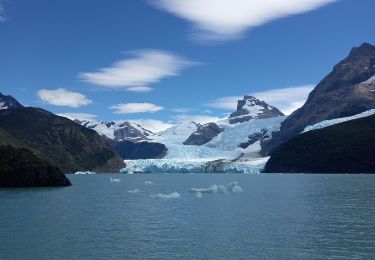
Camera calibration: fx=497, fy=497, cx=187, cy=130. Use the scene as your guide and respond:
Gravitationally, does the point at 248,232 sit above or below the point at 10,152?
below

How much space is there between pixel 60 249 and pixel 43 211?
27.5 m

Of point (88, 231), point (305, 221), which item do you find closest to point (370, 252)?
point (305, 221)

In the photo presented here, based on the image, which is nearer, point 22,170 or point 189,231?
point 189,231

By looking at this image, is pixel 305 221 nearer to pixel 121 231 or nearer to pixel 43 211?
pixel 121 231

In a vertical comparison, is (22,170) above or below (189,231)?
above

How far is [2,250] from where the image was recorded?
3800cm

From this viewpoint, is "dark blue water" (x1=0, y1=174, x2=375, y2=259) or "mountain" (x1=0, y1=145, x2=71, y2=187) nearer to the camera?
"dark blue water" (x1=0, y1=174, x2=375, y2=259)

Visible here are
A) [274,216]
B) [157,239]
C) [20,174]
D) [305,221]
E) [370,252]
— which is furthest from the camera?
[20,174]

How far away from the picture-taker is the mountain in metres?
120

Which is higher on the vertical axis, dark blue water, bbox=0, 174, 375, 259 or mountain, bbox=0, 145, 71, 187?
mountain, bbox=0, 145, 71, 187

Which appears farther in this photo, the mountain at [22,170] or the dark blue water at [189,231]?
the mountain at [22,170]

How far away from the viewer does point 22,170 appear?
120750 millimetres

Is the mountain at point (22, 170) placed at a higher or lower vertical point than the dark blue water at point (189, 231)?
higher

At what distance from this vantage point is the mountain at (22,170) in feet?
394
